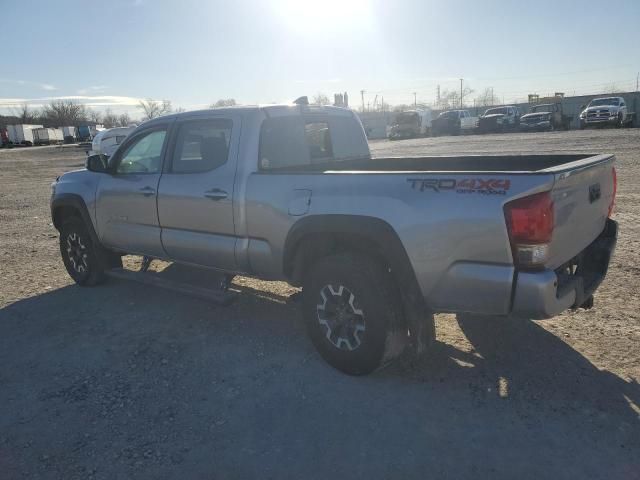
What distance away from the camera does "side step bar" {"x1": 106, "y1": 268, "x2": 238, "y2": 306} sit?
4.44 metres

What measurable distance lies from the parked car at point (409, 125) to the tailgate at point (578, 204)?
1511 inches

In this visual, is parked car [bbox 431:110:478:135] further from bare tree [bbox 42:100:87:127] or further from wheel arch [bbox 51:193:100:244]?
bare tree [bbox 42:100:87:127]

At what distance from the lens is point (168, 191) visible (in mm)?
4742

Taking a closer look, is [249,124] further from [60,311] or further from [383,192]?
[60,311]

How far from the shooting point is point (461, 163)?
15.6 feet

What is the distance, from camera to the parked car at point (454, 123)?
4134 cm

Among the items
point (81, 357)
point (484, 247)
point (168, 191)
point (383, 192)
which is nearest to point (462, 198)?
point (484, 247)

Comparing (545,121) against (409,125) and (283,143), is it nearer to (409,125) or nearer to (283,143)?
(409,125)

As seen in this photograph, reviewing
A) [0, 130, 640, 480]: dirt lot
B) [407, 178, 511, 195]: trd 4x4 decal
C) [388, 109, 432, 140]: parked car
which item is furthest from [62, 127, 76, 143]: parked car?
[407, 178, 511, 195]: trd 4x4 decal

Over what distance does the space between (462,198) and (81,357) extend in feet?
11.1

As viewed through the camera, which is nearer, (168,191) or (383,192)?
(383,192)

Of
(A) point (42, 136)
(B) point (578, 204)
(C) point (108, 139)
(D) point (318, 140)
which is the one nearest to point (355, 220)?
(B) point (578, 204)

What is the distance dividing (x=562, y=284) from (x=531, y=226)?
580mm

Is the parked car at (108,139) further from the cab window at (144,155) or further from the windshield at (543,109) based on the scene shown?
the windshield at (543,109)
